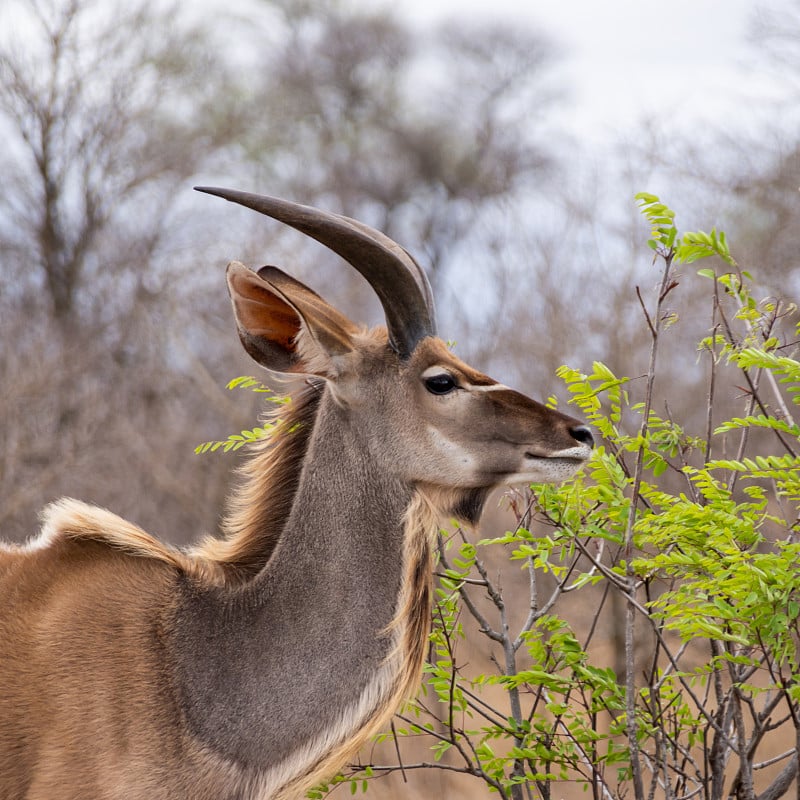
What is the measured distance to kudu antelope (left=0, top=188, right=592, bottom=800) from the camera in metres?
3.87

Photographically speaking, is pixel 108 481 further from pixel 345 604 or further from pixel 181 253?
pixel 345 604

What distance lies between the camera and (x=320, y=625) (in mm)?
4168

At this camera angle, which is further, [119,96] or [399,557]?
[119,96]

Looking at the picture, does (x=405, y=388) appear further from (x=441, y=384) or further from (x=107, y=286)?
(x=107, y=286)

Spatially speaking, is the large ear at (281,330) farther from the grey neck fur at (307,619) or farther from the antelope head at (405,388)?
the grey neck fur at (307,619)

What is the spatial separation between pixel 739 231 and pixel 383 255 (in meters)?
10.1

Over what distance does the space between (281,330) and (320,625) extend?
1016 mm

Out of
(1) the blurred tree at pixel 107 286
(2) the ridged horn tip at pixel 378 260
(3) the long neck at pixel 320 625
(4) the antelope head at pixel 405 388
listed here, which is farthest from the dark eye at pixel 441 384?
(1) the blurred tree at pixel 107 286

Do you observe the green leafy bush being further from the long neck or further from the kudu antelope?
the long neck

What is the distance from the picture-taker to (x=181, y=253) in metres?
18.0

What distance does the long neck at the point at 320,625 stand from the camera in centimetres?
402

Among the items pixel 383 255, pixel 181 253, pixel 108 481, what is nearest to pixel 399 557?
pixel 383 255

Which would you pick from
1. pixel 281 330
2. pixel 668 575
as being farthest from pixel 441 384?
pixel 668 575

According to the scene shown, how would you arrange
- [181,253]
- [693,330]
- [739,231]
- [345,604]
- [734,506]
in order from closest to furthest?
[734,506]
[345,604]
[693,330]
[739,231]
[181,253]
